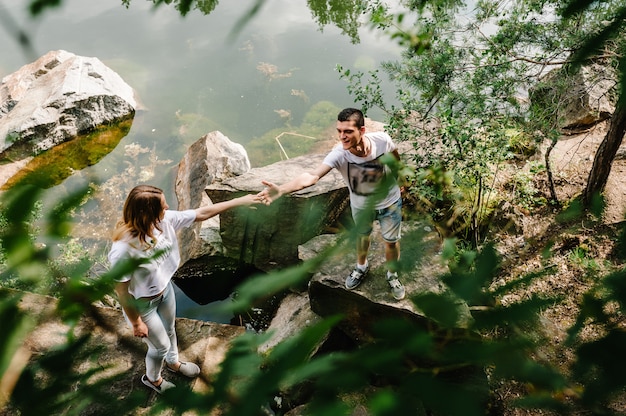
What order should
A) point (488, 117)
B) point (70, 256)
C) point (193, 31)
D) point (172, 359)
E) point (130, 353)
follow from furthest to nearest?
1. point (193, 31)
2. point (70, 256)
3. point (488, 117)
4. point (130, 353)
5. point (172, 359)

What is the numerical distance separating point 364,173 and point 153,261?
4.88 feet

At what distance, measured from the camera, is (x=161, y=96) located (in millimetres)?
8766

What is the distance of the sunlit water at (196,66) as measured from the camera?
7.81m

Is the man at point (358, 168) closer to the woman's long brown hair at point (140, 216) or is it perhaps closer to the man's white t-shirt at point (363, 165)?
the man's white t-shirt at point (363, 165)

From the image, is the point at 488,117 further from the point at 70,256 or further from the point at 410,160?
the point at 70,256

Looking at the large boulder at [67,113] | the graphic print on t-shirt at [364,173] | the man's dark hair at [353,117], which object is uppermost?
the man's dark hair at [353,117]

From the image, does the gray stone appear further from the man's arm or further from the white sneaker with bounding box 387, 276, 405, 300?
the man's arm

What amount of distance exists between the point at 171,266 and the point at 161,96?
6840 mm

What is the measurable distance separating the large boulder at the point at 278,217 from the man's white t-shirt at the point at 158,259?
4.92ft

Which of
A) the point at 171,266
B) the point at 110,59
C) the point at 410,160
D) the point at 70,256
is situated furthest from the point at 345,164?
the point at 110,59

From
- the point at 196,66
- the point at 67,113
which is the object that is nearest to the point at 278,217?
the point at 67,113

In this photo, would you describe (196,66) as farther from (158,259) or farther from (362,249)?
(158,259)

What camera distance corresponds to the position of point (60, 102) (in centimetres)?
721

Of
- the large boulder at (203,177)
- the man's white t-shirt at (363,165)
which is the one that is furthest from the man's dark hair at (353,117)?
the large boulder at (203,177)
